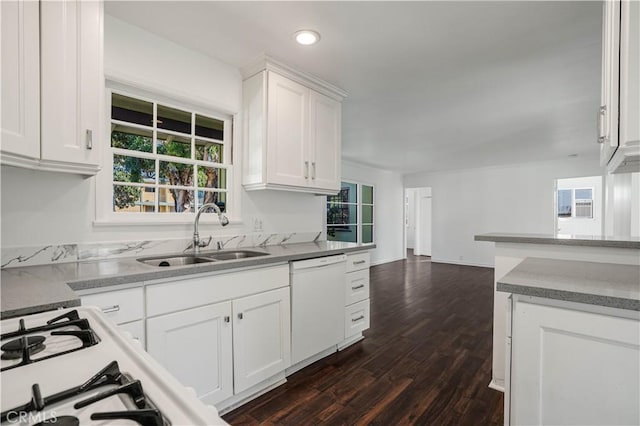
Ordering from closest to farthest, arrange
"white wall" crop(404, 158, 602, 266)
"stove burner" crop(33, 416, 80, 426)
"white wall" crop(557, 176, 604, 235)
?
"stove burner" crop(33, 416, 80, 426) < "white wall" crop(404, 158, 602, 266) < "white wall" crop(557, 176, 604, 235)

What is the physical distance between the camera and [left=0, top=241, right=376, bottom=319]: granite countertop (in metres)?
0.97

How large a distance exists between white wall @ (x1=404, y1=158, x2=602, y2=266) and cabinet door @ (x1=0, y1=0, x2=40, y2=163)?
24.2 feet

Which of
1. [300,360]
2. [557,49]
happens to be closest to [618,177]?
[557,49]

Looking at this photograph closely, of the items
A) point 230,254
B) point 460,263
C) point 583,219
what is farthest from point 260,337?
point 583,219

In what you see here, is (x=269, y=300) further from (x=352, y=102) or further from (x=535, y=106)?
(x=535, y=106)

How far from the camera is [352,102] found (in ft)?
10.6

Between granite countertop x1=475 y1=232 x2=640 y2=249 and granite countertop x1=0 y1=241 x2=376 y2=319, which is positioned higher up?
granite countertop x1=475 y1=232 x2=640 y2=249

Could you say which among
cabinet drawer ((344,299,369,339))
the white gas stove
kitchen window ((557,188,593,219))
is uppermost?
kitchen window ((557,188,593,219))

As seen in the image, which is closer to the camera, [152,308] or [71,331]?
[71,331]

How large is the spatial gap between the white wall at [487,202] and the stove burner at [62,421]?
7445 millimetres

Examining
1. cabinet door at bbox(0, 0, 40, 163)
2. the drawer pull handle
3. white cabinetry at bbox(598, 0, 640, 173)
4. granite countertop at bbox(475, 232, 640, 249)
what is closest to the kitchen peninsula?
granite countertop at bbox(475, 232, 640, 249)

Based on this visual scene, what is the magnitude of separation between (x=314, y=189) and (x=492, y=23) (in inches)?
67.6

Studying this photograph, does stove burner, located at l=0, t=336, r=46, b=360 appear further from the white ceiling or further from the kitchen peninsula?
the white ceiling

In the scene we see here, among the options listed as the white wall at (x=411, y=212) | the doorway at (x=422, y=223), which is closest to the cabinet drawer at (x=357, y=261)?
the doorway at (x=422, y=223)
